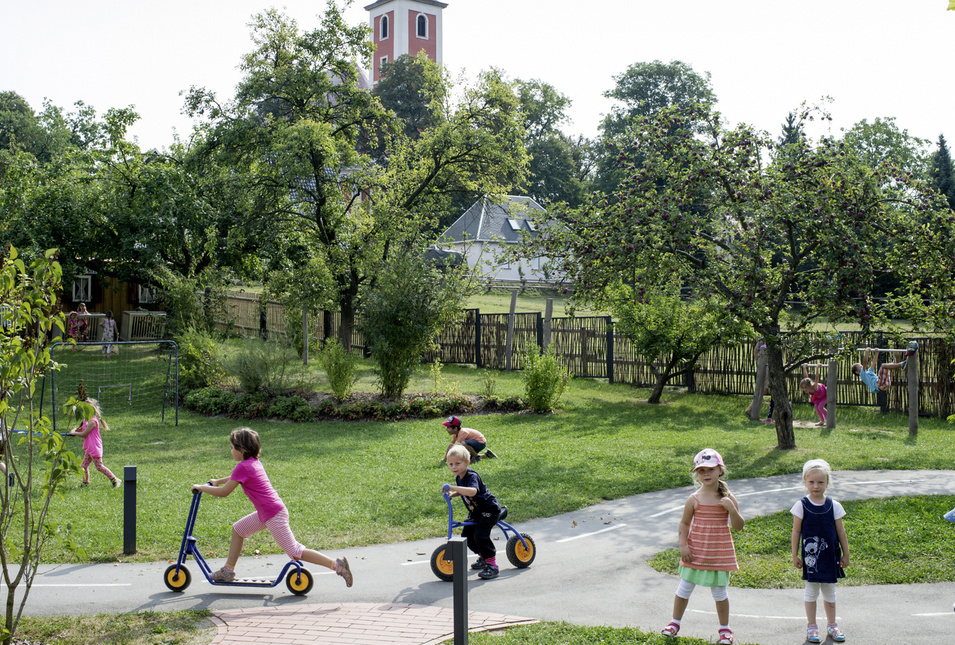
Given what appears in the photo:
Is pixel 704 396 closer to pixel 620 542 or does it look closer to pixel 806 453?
pixel 806 453

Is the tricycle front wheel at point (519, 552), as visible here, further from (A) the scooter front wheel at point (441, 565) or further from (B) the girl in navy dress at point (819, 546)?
(B) the girl in navy dress at point (819, 546)

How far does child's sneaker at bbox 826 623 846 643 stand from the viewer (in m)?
5.62

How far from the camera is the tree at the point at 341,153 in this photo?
24578mm

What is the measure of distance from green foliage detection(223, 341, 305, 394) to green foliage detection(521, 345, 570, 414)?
5336mm

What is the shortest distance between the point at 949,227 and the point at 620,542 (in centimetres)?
732

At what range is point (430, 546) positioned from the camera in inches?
323

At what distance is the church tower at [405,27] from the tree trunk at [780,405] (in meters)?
68.4

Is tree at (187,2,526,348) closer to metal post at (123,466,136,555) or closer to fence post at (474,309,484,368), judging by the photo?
fence post at (474,309,484,368)

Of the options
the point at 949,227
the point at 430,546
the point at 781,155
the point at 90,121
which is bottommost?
the point at 430,546

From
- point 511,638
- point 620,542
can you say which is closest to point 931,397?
point 620,542

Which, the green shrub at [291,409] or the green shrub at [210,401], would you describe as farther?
the green shrub at [210,401]

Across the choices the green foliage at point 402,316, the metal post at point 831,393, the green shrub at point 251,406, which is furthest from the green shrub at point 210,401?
the metal post at point 831,393

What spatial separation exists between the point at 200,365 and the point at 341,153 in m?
8.22

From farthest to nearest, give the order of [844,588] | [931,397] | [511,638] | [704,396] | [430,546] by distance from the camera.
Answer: [704,396], [931,397], [430,546], [844,588], [511,638]
